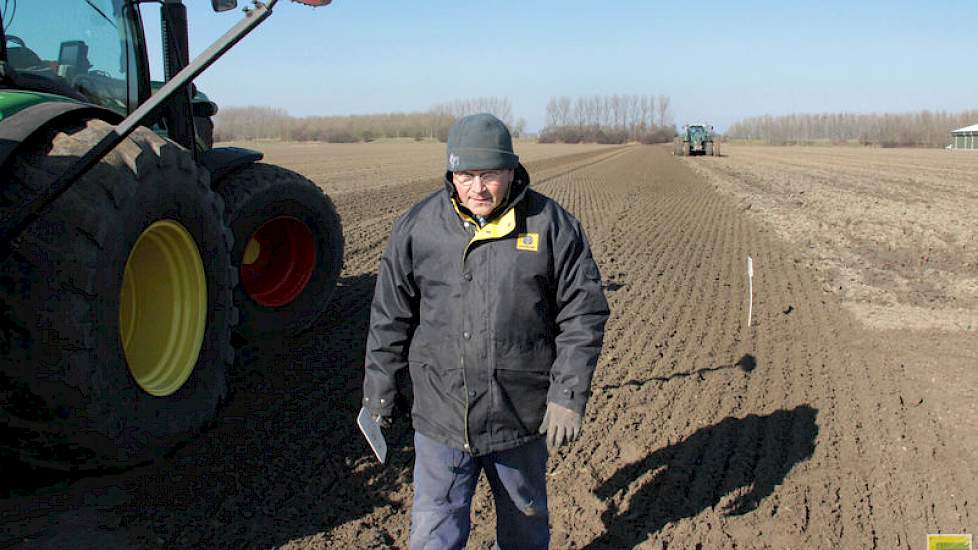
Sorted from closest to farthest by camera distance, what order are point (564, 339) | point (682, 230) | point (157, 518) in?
point (564, 339) < point (157, 518) < point (682, 230)

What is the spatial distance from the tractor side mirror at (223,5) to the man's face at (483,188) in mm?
1882

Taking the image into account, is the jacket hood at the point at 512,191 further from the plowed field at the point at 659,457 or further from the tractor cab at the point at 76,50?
the tractor cab at the point at 76,50

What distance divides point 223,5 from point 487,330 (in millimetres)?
2254

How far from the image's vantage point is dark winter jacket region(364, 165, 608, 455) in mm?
2377

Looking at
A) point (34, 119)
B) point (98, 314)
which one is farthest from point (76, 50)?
point (98, 314)

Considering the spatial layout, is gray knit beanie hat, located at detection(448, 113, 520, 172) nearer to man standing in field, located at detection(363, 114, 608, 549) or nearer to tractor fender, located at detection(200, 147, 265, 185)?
man standing in field, located at detection(363, 114, 608, 549)

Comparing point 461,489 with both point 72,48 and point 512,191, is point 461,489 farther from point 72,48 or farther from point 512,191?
point 72,48

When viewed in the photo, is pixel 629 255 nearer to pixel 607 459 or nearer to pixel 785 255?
pixel 785 255

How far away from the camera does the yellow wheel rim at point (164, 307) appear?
3.37 metres

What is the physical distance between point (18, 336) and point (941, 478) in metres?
3.91

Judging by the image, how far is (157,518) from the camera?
3.14 metres

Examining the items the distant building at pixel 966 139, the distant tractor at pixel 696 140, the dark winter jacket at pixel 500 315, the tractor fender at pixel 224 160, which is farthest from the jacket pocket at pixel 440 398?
the distant building at pixel 966 139

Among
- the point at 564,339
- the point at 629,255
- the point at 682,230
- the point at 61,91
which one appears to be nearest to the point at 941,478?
the point at 564,339

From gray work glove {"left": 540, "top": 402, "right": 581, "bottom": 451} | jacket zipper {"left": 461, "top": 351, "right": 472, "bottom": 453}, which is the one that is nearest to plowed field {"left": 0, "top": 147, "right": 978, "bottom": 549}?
jacket zipper {"left": 461, "top": 351, "right": 472, "bottom": 453}
